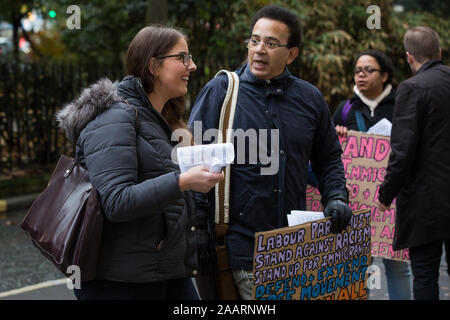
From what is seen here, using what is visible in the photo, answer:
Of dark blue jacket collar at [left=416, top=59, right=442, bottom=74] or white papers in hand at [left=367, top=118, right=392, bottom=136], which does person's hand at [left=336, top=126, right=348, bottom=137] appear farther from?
dark blue jacket collar at [left=416, top=59, right=442, bottom=74]

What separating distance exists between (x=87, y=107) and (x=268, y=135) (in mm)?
1005

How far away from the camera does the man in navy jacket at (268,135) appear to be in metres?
3.00

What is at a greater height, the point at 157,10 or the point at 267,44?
the point at 157,10

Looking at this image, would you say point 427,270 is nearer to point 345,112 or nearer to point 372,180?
point 372,180

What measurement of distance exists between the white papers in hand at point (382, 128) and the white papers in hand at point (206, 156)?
8.13 ft

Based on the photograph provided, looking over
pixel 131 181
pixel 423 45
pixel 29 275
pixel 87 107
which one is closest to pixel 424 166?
pixel 423 45

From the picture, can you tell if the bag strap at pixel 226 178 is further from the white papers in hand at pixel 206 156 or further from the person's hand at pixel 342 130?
the person's hand at pixel 342 130

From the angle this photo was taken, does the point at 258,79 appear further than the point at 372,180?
No

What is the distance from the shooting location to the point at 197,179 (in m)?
2.38

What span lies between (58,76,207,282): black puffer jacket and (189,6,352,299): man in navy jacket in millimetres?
481

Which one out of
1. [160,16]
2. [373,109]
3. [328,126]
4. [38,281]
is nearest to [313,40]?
[160,16]

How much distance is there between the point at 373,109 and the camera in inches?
194

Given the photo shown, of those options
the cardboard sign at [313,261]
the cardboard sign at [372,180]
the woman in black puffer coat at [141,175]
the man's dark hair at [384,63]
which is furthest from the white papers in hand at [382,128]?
the woman in black puffer coat at [141,175]
